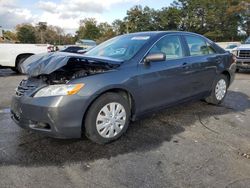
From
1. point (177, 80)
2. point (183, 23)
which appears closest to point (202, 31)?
point (183, 23)

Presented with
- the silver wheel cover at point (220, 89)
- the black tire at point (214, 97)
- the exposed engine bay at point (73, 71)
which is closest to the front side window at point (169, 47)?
the exposed engine bay at point (73, 71)

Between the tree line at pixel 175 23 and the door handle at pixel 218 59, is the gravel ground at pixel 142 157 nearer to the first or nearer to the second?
the door handle at pixel 218 59

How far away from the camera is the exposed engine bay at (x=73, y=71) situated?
137 inches

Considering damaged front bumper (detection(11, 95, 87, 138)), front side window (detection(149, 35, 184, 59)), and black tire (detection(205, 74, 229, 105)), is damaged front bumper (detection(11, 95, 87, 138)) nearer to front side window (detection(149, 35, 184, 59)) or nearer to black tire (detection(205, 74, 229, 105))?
front side window (detection(149, 35, 184, 59))

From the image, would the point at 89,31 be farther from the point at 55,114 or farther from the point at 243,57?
the point at 55,114

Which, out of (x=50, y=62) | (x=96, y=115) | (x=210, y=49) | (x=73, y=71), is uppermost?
(x=210, y=49)

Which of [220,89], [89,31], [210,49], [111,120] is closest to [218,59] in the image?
[210,49]

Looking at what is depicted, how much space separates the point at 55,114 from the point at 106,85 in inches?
28.4

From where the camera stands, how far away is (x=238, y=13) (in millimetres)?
51438

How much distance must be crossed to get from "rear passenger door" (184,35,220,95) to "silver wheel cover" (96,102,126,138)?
5.51 feet

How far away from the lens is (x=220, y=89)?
5711 mm

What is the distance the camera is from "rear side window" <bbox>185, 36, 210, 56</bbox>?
491cm

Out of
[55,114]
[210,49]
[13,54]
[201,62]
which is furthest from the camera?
[13,54]

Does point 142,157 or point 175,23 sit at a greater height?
point 175,23
